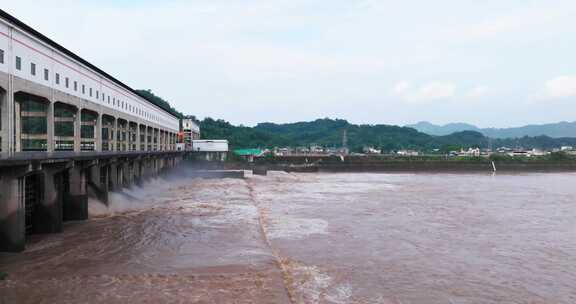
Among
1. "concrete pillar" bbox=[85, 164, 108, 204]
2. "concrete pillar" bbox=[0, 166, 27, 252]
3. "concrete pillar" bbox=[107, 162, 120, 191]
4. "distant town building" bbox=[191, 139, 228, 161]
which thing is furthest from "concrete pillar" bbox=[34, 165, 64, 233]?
"distant town building" bbox=[191, 139, 228, 161]

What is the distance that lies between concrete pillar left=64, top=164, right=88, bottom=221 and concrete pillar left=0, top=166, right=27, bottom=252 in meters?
8.41

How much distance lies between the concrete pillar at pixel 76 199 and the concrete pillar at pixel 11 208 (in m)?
8.41

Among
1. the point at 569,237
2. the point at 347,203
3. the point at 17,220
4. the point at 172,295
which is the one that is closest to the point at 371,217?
the point at 347,203

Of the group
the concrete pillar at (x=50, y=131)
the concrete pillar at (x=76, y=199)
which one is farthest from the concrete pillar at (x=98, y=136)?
the concrete pillar at (x=50, y=131)

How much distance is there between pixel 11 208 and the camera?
57.8 ft

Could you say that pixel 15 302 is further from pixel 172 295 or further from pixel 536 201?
pixel 536 201

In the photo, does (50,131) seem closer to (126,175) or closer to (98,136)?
(98,136)

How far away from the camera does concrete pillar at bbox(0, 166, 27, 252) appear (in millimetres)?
17594

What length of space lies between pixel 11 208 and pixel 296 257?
1249cm

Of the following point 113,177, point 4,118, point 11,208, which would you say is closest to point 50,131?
point 4,118

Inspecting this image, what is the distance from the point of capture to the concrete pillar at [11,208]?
17.6 m

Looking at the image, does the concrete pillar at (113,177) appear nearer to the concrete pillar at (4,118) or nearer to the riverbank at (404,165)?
the concrete pillar at (4,118)

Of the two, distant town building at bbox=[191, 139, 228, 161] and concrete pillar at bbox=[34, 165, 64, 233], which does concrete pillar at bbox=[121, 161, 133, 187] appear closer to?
concrete pillar at bbox=[34, 165, 64, 233]

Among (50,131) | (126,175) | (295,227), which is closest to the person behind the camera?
(50,131)
